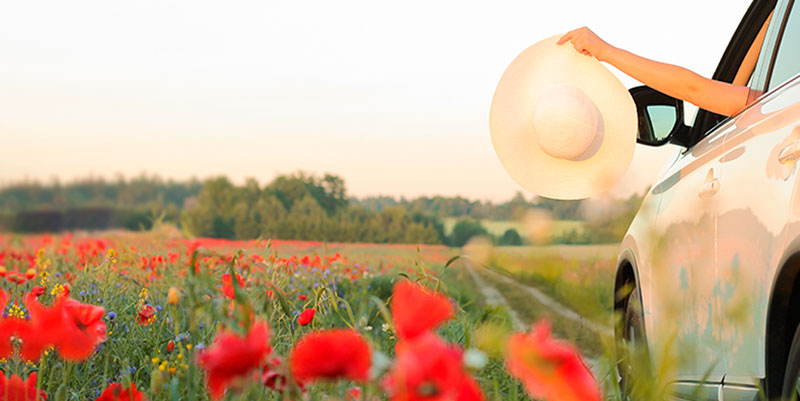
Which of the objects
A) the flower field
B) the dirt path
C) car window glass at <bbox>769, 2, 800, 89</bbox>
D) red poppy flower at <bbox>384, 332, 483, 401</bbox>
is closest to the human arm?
car window glass at <bbox>769, 2, 800, 89</bbox>

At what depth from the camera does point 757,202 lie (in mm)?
2002

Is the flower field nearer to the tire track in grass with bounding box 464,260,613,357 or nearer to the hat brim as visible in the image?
the hat brim

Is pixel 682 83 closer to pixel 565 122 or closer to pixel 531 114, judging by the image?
pixel 565 122

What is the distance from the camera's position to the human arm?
102 inches

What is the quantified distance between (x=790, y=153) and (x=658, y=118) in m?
1.55

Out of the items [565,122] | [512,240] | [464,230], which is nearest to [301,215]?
[464,230]

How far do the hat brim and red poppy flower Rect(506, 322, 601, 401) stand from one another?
7.02 feet

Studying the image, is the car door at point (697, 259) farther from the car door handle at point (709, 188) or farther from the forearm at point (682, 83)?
the forearm at point (682, 83)

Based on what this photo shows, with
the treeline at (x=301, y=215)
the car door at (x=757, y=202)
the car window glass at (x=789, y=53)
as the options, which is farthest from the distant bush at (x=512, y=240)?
the treeline at (x=301, y=215)

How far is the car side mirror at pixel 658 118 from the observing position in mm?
3225

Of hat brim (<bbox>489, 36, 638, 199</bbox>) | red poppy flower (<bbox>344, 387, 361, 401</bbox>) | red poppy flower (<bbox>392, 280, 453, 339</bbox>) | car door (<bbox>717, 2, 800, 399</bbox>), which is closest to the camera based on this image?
red poppy flower (<bbox>392, 280, 453, 339</bbox>)

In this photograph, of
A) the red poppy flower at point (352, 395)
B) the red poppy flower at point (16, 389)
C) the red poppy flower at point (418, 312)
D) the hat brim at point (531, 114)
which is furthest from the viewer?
the hat brim at point (531, 114)

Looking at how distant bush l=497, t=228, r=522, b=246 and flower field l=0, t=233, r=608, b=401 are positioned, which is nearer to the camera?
flower field l=0, t=233, r=608, b=401

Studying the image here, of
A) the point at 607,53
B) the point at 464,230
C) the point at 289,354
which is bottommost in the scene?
the point at 464,230
